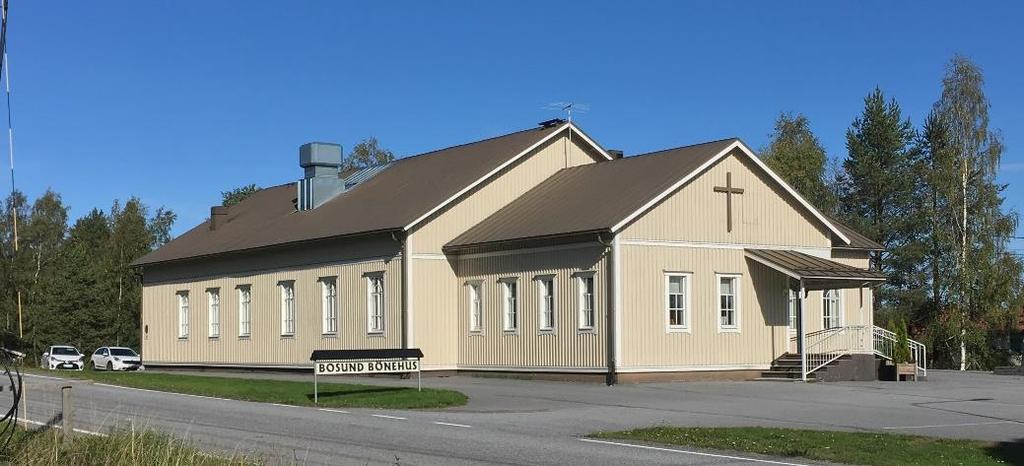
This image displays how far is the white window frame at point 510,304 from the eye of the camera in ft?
115

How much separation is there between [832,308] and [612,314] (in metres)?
9.99

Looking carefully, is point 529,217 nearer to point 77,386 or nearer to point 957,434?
point 77,386

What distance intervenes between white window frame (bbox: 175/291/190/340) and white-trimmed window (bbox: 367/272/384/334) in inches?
476

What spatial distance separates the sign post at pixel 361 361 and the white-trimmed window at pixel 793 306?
39.2 ft

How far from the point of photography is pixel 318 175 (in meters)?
45.1

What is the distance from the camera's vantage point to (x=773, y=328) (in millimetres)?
35062

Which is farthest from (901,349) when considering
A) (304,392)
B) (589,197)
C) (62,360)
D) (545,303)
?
(62,360)

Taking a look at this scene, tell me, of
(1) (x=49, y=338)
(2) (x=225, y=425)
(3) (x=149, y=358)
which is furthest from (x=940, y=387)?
(1) (x=49, y=338)

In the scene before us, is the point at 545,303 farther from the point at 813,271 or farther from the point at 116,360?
the point at 116,360

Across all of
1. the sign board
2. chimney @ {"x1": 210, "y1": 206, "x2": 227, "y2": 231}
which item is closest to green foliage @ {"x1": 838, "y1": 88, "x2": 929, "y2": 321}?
chimney @ {"x1": 210, "y1": 206, "x2": 227, "y2": 231}

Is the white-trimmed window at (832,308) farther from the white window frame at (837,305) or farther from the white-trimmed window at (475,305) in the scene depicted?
the white-trimmed window at (475,305)

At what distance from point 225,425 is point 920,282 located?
50.8 m

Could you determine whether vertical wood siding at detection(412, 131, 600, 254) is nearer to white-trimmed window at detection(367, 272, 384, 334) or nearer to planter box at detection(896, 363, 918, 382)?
white-trimmed window at detection(367, 272, 384, 334)

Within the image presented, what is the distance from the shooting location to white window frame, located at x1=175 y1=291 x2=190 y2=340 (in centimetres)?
4688
